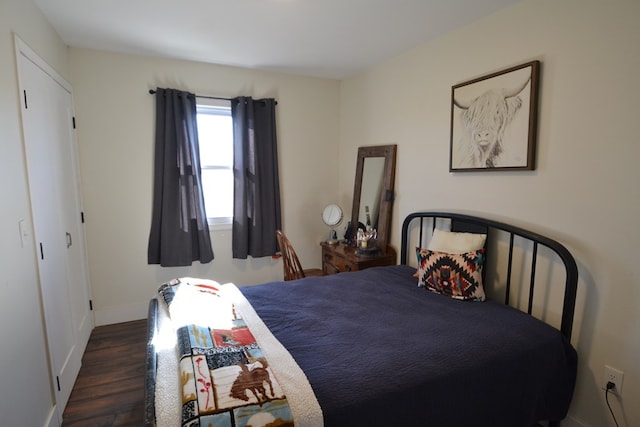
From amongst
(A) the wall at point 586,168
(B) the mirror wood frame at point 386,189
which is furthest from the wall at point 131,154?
(A) the wall at point 586,168

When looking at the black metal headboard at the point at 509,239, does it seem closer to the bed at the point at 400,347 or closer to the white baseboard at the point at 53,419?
the bed at the point at 400,347

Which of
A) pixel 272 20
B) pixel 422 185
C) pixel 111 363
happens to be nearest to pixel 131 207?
pixel 111 363

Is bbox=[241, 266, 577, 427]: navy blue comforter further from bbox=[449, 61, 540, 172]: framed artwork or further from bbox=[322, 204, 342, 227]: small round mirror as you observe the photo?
bbox=[322, 204, 342, 227]: small round mirror

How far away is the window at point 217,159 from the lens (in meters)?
3.45

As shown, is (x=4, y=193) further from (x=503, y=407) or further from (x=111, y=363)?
(x=503, y=407)

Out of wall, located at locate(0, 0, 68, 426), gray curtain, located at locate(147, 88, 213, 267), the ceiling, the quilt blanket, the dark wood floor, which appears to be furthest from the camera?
gray curtain, located at locate(147, 88, 213, 267)

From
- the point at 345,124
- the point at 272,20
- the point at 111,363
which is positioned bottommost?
the point at 111,363

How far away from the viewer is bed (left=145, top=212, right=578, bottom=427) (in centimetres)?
121

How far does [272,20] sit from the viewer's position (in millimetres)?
2363

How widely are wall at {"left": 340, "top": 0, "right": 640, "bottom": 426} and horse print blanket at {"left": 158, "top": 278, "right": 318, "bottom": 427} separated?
170 centimetres

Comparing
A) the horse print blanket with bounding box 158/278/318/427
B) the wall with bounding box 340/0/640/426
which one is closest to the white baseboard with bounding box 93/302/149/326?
the horse print blanket with bounding box 158/278/318/427

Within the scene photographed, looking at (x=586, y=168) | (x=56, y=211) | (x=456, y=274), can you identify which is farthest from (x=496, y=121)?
(x=56, y=211)

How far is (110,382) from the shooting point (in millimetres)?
2359

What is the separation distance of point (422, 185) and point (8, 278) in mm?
2720
